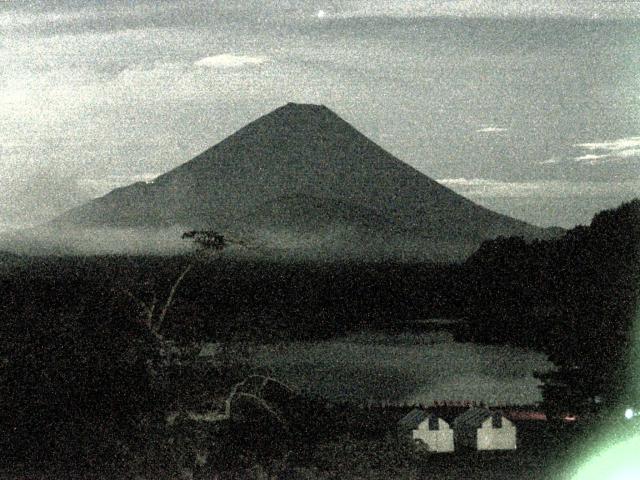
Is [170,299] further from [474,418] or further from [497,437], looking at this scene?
[474,418]

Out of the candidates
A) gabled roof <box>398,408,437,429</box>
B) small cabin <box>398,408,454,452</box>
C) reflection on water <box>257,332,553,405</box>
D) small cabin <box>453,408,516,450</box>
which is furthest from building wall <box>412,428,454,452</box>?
reflection on water <box>257,332,553,405</box>

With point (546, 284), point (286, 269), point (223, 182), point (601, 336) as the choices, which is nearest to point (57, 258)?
point (286, 269)

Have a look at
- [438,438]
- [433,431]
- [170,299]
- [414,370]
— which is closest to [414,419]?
[433,431]

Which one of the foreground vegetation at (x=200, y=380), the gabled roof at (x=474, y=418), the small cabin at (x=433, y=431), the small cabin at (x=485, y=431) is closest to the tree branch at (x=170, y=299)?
the foreground vegetation at (x=200, y=380)

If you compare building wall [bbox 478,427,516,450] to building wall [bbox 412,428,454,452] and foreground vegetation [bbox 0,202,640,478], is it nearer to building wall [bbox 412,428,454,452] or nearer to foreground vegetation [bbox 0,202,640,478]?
foreground vegetation [bbox 0,202,640,478]

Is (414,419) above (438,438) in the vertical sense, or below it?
above

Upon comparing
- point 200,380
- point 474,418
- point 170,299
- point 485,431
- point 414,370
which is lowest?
point 414,370

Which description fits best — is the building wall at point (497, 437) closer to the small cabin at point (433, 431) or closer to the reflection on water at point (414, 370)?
the small cabin at point (433, 431)

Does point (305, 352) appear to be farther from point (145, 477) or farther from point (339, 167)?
point (339, 167)
